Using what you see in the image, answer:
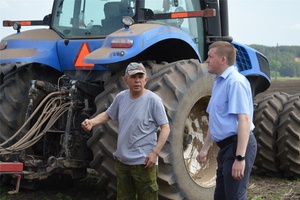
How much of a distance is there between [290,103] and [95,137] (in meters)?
3.54

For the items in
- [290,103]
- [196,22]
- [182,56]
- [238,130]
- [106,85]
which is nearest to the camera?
[238,130]

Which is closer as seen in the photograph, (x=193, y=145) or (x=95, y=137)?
(x=95, y=137)

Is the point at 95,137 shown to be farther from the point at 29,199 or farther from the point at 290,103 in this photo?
the point at 290,103

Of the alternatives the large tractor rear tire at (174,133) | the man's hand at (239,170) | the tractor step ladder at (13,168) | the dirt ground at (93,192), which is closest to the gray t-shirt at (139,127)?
the large tractor rear tire at (174,133)

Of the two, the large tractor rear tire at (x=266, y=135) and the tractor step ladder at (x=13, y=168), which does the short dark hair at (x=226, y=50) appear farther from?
A: the large tractor rear tire at (x=266, y=135)

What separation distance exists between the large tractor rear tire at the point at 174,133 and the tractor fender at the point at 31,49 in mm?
985

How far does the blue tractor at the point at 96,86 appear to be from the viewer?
469cm

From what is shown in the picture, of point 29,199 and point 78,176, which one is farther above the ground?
point 78,176

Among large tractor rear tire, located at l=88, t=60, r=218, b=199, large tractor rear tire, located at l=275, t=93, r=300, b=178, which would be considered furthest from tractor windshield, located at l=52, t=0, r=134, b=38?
large tractor rear tire, located at l=275, t=93, r=300, b=178

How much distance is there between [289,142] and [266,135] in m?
0.32

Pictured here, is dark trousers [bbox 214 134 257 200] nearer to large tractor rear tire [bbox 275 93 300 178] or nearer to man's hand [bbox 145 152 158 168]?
man's hand [bbox 145 152 158 168]

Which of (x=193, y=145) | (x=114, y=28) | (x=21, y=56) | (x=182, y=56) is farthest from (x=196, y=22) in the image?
(x=21, y=56)

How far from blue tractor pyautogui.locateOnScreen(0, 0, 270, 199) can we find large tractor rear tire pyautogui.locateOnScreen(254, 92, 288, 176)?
1.53 meters

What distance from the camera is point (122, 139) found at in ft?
13.3
